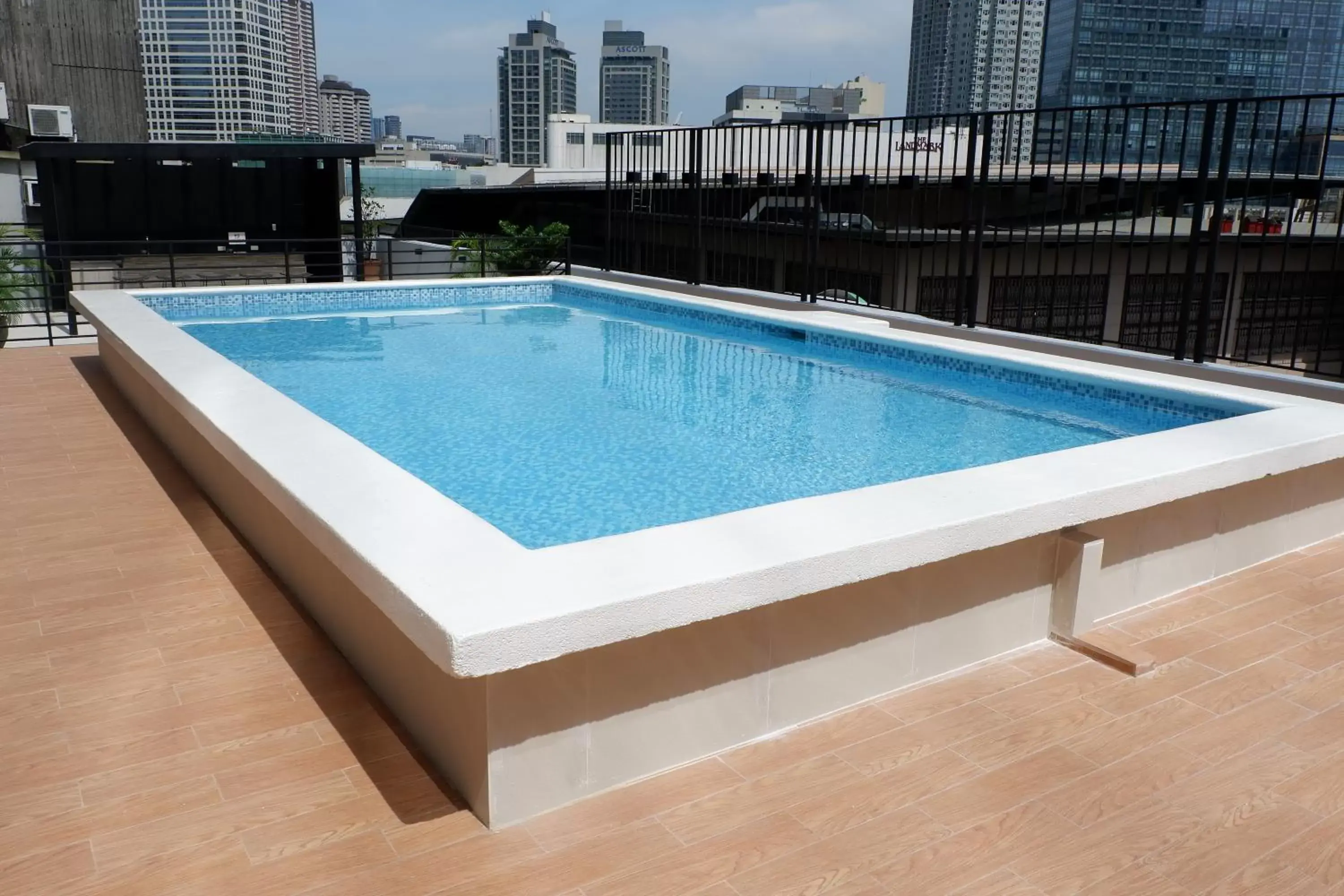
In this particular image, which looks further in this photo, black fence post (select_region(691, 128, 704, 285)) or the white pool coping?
black fence post (select_region(691, 128, 704, 285))

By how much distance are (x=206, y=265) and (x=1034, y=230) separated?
11.8m

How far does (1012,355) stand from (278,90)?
163 meters

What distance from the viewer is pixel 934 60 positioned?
14412 centimetres

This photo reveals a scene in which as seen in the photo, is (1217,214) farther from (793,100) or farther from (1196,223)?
(793,100)

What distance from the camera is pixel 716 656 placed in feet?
9.20

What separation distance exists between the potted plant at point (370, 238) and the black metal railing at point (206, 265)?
6 cm

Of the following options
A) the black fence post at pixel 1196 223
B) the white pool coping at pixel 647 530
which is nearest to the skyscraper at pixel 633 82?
the black fence post at pixel 1196 223

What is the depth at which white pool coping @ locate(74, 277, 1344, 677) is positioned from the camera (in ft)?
8.20

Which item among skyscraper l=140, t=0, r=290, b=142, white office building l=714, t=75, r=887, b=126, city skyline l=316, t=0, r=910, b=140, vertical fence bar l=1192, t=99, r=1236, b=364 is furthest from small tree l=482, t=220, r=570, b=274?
skyscraper l=140, t=0, r=290, b=142

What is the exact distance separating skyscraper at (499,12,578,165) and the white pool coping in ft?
582

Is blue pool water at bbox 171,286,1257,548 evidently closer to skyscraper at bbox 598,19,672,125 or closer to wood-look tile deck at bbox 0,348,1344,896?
wood-look tile deck at bbox 0,348,1344,896

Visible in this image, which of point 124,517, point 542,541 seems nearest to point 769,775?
point 542,541

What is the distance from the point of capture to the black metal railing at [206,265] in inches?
415

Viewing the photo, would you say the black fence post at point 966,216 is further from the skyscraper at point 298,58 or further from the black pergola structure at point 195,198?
the skyscraper at point 298,58
